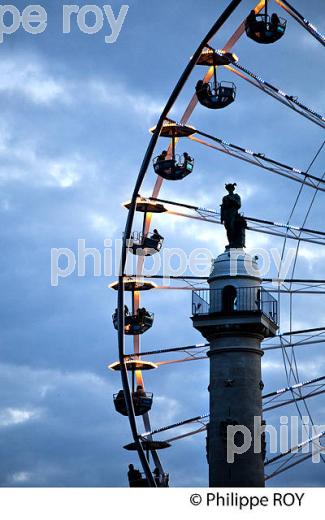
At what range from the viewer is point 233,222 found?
7194cm

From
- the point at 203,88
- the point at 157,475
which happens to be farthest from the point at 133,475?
the point at 203,88

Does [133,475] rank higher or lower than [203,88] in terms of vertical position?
lower

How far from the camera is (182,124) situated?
76.3 metres

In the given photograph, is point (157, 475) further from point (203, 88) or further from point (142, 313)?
point (203, 88)

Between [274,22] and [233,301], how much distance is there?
12.2 meters

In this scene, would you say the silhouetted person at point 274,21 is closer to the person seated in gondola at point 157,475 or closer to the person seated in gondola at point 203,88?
the person seated in gondola at point 203,88

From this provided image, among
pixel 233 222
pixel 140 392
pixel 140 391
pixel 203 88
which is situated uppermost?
pixel 203 88

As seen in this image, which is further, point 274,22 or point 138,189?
point 138,189

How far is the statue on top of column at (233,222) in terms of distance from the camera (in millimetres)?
71938

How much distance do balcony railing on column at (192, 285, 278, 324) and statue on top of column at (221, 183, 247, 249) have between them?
248cm

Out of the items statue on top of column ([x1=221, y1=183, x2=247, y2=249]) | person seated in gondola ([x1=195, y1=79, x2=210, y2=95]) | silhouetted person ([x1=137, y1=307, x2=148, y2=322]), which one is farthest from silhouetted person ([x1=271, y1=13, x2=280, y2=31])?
silhouetted person ([x1=137, y1=307, x2=148, y2=322])

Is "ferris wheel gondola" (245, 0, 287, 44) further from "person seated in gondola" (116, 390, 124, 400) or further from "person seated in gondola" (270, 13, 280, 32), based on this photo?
"person seated in gondola" (116, 390, 124, 400)
